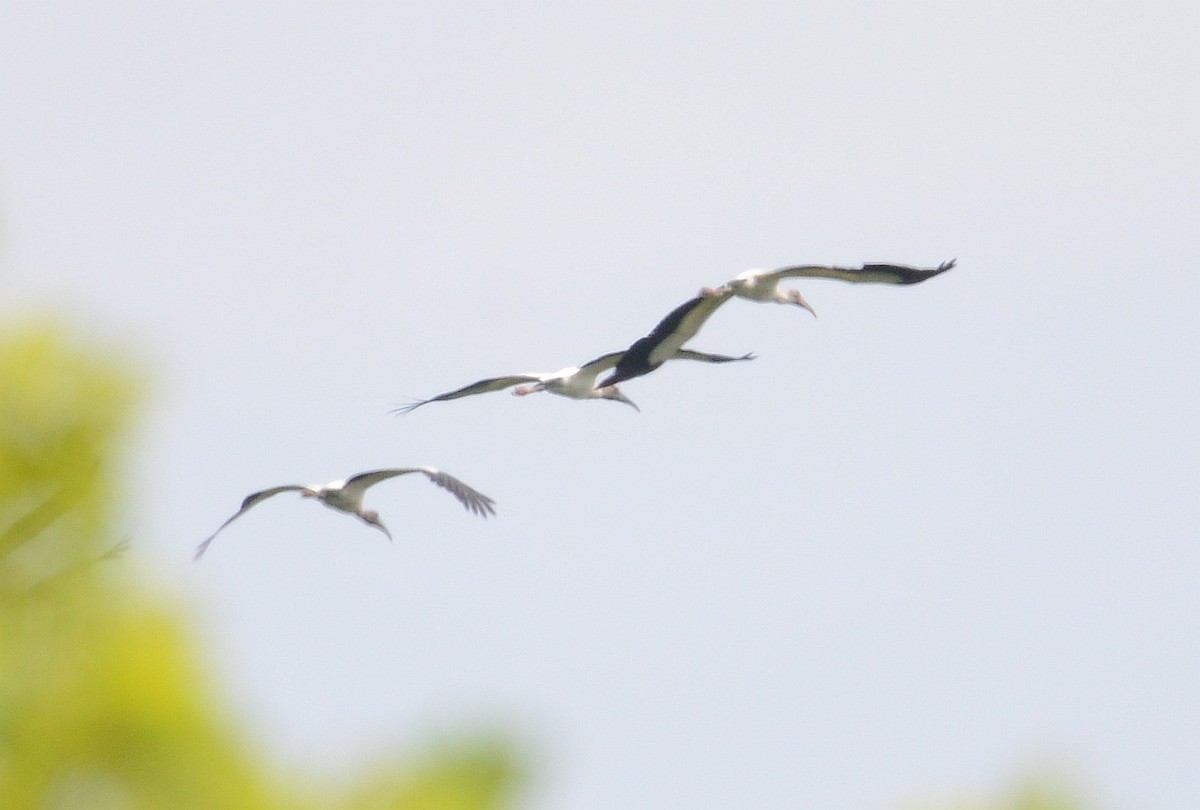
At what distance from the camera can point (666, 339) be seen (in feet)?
68.3

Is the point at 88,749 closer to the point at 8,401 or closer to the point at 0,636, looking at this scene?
the point at 0,636

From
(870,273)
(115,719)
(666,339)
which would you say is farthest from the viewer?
(666,339)

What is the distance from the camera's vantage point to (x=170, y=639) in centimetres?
593

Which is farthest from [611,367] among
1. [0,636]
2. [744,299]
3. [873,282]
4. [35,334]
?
[0,636]

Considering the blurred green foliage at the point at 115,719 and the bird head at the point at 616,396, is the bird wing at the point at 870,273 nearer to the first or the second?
the bird head at the point at 616,396

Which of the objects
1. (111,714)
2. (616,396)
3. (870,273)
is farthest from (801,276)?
(111,714)

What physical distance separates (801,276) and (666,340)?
8.53ft

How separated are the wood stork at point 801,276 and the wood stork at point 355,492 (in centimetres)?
329

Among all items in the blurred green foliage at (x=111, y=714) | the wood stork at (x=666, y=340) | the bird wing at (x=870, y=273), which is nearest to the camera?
the blurred green foliage at (x=111, y=714)

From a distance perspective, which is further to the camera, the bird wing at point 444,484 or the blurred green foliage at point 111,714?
the bird wing at point 444,484

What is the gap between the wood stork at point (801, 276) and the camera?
57.7 feet

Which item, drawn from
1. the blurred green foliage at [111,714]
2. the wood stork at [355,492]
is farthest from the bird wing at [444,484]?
the blurred green foliage at [111,714]

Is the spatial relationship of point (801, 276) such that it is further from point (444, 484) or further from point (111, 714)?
point (111, 714)

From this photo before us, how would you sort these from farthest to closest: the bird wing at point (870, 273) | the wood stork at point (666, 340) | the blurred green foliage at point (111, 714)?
1. the wood stork at point (666, 340)
2. the bird wing at point (870, 273)
3. the blurred green foliage at point (111, 714)
